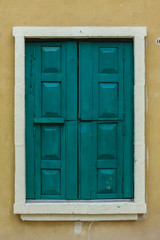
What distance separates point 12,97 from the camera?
4.65 meters

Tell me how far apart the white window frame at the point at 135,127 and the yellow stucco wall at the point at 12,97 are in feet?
0.31

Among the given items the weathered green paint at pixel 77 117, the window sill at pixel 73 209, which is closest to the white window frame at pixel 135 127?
the window sill at pixel 73 209

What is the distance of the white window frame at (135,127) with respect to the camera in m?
4.58

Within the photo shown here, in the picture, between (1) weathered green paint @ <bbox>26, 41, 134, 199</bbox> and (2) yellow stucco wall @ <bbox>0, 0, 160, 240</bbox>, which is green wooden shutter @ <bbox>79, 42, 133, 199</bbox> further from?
(2) yellow stucco wall @ <bbox>0, 0, 160, 240</bbox>

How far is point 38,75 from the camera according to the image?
4680mm

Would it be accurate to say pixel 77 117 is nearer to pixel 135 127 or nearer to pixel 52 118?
pixel 52 118

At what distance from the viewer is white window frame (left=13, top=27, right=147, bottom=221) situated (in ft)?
15.0

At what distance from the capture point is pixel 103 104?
4.70 meters

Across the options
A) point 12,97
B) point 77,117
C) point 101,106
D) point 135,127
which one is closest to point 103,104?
point 101,106

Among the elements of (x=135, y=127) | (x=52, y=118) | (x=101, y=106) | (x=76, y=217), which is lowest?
(x=76, y=217)

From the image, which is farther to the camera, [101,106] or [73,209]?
[101,106]

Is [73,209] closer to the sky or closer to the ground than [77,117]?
closer to the ground

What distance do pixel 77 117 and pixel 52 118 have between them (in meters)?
0.32

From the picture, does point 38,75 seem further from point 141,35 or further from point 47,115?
A: point 141,35
